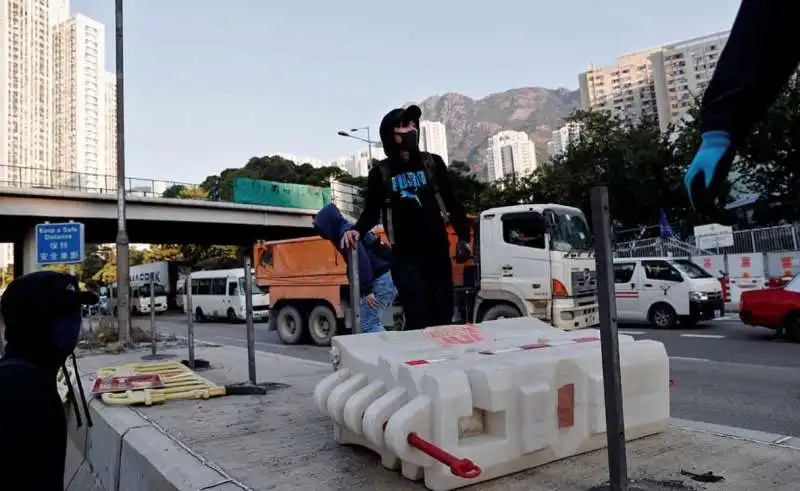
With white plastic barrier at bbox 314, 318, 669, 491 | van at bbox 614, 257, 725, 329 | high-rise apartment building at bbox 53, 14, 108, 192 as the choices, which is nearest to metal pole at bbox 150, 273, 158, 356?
white plastic barrier at bbox 314, 318, 669, 491

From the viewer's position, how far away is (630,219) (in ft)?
79.8

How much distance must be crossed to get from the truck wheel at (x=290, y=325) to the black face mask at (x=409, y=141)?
10587mm

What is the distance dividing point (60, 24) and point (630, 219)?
174ft

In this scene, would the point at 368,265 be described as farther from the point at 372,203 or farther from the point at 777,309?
the point at 777,309

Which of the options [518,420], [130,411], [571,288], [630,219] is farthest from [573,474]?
[630,219]

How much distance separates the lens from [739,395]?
5812 mm

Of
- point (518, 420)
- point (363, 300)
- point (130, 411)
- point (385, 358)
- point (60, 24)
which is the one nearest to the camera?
point (518, 420)

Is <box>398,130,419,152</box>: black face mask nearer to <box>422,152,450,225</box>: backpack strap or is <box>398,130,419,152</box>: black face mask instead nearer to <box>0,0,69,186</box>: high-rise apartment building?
<box>422,152,450,225</box>: backpack strap

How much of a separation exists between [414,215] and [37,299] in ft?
6.96

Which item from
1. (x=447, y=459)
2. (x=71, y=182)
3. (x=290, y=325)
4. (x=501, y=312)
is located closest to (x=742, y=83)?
(x=447, y=459)

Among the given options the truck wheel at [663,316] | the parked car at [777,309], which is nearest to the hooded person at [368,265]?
the parked car at [777,309]

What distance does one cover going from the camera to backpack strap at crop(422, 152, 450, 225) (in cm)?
377

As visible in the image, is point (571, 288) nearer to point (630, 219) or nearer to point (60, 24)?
point (630, 219)

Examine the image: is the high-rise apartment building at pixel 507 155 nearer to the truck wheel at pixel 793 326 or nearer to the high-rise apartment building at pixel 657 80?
the high-rise apartment building at pixel 657 80
